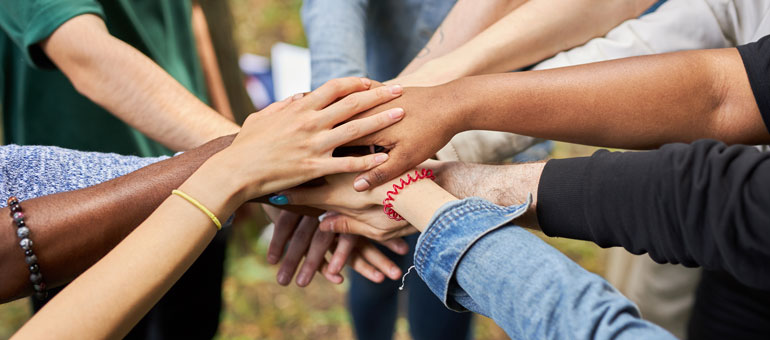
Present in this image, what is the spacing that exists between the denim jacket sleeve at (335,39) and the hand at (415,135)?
0.34 metres

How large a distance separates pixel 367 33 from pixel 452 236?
37.5 inches

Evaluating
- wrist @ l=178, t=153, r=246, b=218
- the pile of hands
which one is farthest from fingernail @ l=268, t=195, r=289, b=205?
wrist @ l=178, t=153, r=246, b=218

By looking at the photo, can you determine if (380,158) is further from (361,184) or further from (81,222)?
(81,222)

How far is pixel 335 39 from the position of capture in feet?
4.30

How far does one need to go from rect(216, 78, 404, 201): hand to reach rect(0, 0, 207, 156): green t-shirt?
48cm

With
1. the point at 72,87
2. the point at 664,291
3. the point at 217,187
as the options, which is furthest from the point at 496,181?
the point at 72,87

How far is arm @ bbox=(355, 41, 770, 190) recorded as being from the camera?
93cm

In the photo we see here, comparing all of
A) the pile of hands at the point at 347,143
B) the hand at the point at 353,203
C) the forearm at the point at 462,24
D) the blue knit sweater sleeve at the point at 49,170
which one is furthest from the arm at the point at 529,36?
the blue knit sweater sleeve at the point at 49,170

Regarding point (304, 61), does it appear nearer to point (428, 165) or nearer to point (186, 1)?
point (186, 1)

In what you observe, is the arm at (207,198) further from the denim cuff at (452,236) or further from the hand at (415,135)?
the denim cuff at (452,236)

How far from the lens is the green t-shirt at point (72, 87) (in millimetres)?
1280

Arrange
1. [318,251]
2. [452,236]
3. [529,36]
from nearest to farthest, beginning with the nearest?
[452,236]
[529,36]
[318,251]

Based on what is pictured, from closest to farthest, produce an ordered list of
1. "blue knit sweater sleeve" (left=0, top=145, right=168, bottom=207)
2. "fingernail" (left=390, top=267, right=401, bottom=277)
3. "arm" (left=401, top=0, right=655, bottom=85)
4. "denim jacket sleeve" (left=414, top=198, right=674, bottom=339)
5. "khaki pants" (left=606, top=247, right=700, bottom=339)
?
"denim jacket sleeve" (left=414, top=198, right=674, bottom=339), "blue knit sweater sleeve" (left=0, top=145, right=168, bottom=207), "arm" (left=401, top=0, right=655, bottom=85), "fingernail" (left=390, top=267, right=401, bottom=277), "khaki pants" (left=606, top=247, right=700, bottom=339)

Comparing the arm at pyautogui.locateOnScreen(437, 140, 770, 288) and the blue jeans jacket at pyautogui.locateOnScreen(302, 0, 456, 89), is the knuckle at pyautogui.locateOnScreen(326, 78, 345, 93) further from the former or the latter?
the arm at pyautogui.locateOnScreen(437, 140, 770, 288)
